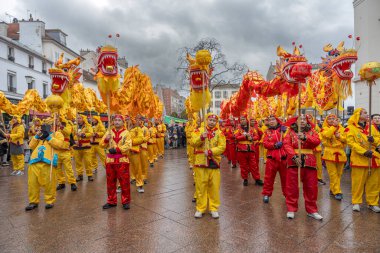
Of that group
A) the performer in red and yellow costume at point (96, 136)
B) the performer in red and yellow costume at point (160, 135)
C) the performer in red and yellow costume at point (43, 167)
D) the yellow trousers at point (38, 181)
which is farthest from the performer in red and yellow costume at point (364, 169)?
the performer in red and yellow costume at point (160, 135)

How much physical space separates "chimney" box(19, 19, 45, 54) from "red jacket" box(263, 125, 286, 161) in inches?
1106

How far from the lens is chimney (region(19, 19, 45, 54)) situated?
2648cm

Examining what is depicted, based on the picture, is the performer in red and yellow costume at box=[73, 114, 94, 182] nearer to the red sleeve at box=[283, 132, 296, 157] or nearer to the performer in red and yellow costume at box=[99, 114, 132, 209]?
the performer in red and yellow costume at box=[99, 114, 132, 209]

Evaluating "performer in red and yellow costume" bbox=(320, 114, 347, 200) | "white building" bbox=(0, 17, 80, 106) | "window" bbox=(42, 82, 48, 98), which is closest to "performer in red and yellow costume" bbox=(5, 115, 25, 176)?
"performer in red and yellow costume" bbox=(320, 114, 347, 200)

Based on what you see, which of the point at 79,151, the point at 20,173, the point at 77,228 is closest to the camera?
the point at 77,228

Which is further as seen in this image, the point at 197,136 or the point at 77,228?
the point at 197,136

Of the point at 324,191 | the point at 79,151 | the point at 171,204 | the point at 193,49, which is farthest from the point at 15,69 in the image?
the point at 324,191

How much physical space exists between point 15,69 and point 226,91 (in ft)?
144

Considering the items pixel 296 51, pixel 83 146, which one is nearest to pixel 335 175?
pixel 296 51

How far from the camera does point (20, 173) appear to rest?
8719mm

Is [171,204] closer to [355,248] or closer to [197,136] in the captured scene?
[197,136]

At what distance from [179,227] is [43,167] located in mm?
2743

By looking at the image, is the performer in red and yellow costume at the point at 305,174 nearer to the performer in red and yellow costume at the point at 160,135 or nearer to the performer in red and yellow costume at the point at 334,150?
the performer in red and yellow costume at the point at 334,150

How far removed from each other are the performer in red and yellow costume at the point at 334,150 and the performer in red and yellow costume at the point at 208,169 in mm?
2400
